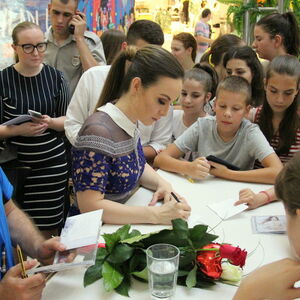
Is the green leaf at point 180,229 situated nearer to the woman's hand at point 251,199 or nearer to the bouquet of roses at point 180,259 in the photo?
the bouquet of roses at point 180,259

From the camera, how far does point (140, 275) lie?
1139 millimetres

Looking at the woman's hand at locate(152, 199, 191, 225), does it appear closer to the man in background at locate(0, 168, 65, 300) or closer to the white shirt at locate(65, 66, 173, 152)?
the man in background at locate(0, 168, 65, 300)

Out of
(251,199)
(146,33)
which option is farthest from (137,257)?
(146,33)

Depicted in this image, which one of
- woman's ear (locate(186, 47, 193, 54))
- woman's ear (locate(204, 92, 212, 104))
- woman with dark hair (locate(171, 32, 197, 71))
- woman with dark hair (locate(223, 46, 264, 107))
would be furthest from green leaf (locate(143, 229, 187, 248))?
woman's ear (locate(186, 47, 193, 54))

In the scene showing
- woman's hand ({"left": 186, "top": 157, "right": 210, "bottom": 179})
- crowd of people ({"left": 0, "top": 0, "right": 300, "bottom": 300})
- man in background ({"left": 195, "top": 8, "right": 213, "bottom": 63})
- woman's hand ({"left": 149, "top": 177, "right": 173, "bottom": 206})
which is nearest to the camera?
crowd of people ({"left": 0, "top": 0, "right": 300, "bottom": 300})

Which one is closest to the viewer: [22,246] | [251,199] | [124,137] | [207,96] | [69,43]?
[22,246]

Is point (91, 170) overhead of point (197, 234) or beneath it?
overhead

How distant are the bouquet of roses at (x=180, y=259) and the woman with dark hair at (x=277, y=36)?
2.56 meters

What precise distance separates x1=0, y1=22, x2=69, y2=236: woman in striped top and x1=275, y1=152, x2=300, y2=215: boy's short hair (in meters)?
1.79

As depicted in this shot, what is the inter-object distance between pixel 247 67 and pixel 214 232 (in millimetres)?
1658

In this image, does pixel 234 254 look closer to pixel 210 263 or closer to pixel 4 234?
pixel 210 263

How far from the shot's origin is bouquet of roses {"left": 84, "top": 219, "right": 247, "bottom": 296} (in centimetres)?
112

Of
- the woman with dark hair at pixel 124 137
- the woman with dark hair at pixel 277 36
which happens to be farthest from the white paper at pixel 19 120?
the woman with dark hair at pixel 277 36

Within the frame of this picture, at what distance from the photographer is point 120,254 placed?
3.78 ft
